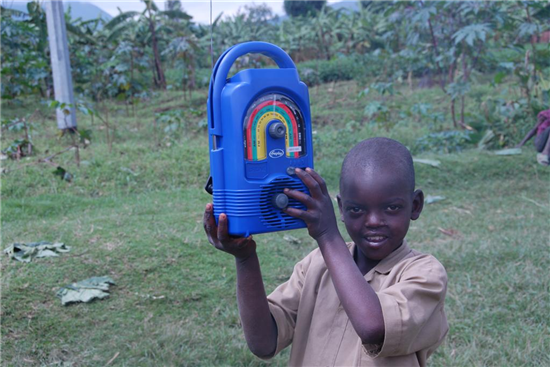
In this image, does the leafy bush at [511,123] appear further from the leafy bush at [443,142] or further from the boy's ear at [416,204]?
the boy's ear at [416,204]

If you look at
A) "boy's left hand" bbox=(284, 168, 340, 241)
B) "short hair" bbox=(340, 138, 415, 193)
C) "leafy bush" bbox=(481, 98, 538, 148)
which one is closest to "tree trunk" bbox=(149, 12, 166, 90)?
"leafy bush" bbox=(481, 98, 538, 148)

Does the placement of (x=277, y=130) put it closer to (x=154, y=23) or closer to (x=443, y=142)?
(x=443, y=142)

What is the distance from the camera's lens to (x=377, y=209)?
138cm

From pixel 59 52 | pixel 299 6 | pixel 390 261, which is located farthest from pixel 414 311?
pixel 299 6

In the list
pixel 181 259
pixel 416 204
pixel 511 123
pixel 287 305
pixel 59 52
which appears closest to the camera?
pixel 416 204

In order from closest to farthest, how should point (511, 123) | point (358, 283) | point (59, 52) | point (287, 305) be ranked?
1. point (358, 283)
2. point (287, 305)
3. point (59, 52)
4. point (511, 123)

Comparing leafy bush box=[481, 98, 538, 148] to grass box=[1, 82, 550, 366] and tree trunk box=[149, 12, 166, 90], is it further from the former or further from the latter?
tree trunk box=[149, 12, 166, 90]

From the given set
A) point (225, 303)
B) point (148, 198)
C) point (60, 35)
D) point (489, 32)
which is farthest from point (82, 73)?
point (225, 303)

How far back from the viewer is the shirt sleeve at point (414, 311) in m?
1.25

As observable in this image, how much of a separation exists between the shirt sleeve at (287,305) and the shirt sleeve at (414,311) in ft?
1.10

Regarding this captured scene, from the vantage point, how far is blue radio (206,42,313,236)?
1.27 meters

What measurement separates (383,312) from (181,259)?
A: 258 cm

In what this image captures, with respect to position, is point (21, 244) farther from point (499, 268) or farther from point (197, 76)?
point (197, 76)

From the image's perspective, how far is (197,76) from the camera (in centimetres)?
1317
